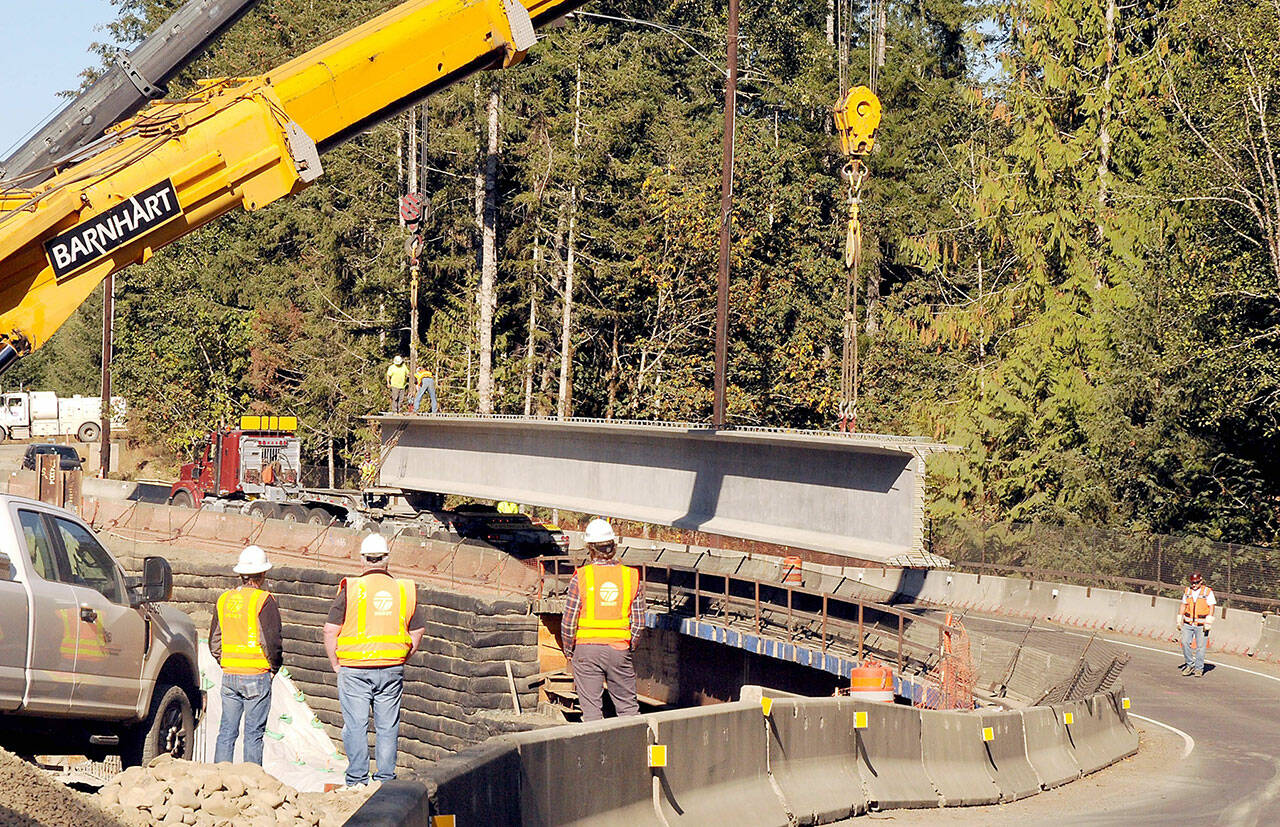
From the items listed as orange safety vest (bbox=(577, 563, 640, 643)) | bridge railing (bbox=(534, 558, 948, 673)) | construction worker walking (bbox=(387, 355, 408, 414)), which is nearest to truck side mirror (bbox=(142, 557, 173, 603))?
orange safety vest (bbox=(577, 563, 640, 643))

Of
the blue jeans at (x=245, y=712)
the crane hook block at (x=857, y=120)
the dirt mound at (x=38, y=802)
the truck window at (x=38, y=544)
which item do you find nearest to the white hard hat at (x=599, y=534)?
the blue jeans at (x=245, y=712)

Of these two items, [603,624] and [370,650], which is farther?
[603,624]

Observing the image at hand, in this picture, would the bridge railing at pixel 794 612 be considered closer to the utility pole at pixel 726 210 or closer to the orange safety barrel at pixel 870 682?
the orange safety barrel at pixel 870 682

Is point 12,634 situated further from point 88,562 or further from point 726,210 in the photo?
point 726,210

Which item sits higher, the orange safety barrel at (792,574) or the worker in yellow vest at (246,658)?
the worker in yellow vest at (246,658)

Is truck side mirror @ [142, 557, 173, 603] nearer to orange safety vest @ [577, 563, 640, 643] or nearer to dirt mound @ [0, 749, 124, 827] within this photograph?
orange safety vest @ [577, 563, 640, 643]

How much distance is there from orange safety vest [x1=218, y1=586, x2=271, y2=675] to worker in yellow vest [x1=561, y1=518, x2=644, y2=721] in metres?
2.35

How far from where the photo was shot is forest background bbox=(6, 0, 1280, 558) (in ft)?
131

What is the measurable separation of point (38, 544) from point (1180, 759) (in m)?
14.6

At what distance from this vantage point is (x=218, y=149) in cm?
1555

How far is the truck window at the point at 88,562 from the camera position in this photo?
1163 cm

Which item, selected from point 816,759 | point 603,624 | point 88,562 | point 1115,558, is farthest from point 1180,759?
point 1115,558

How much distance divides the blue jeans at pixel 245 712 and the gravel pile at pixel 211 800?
89.6 inches

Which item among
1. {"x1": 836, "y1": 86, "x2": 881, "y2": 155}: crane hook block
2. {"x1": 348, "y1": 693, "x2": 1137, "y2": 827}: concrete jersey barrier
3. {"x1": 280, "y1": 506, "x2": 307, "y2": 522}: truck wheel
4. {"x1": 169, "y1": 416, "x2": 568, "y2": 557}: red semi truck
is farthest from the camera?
{"x1": 280, "y1": 506, "x2": 307, "y2": 522}: truck wheel
